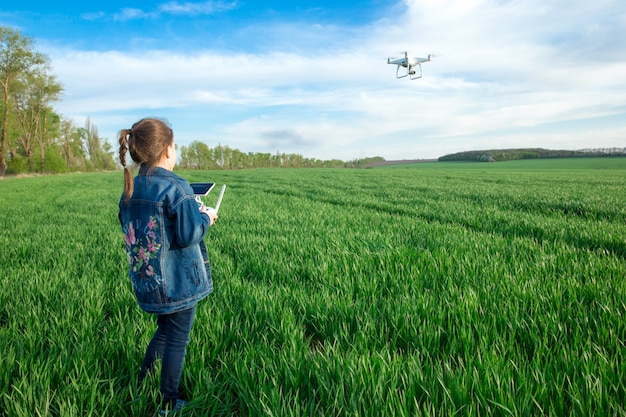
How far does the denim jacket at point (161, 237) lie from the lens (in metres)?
1.95

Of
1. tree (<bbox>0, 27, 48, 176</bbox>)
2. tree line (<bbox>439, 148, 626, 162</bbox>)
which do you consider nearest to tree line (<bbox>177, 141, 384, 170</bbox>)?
tree line (<bbox>439, 148, 626, 162</bbox>)

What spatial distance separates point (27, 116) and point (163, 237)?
221ft

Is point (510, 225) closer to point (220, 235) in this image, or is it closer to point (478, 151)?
point (220, 235)

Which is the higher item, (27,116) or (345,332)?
(27,116)

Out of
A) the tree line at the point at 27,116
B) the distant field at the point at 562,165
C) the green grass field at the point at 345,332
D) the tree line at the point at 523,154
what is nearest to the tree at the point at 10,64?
the tree line at the point at 27,116

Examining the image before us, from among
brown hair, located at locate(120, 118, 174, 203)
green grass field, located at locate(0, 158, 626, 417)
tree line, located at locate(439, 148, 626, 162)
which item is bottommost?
green grass field, located at locate(0, 158, 626, 417)

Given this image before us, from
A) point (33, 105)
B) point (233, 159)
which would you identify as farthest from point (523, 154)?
point (33, 105)

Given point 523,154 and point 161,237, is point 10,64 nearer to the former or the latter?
point 161,237

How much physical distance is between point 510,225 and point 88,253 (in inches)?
312

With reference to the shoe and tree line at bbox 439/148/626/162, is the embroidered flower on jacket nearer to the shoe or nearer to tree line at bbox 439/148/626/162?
the shoe

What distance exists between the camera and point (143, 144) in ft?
6.45

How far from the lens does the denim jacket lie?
195cm

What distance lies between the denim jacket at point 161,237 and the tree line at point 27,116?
54.2 m

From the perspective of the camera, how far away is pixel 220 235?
6637mm
